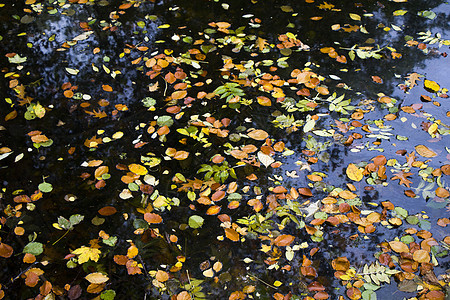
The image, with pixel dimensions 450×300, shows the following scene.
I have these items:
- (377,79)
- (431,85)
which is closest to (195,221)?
(377,79)

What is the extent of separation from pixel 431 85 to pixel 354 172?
1.26 metres

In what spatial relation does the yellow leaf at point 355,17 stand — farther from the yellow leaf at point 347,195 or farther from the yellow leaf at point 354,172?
the yellow leaf at point 347,195

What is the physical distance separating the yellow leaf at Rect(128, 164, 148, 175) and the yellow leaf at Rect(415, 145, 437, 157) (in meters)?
1.91

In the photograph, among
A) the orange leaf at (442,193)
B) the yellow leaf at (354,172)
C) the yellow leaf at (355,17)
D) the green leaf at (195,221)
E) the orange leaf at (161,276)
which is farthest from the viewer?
the yellow leaf at (355,17)

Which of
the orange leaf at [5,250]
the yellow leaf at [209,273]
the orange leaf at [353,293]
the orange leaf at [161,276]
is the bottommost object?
the orange leaf at [5,250]

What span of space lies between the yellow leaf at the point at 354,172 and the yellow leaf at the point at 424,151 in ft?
1.57

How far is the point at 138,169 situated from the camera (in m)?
2.60

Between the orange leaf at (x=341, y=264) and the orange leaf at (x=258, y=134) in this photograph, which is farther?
the orange leaf at (x=258, y=134)

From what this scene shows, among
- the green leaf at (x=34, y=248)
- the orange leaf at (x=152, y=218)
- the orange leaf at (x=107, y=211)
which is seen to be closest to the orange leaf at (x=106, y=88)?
the orange leaf at (x=107, y=211)

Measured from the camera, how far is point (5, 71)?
345 cm

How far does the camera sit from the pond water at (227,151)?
210 cm

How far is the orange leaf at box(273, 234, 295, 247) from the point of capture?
7.20 ft

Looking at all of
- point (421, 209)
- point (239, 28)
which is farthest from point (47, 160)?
point (421, 209)

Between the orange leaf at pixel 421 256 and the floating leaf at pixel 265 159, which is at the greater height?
the floating leaf at pixel 265 159
